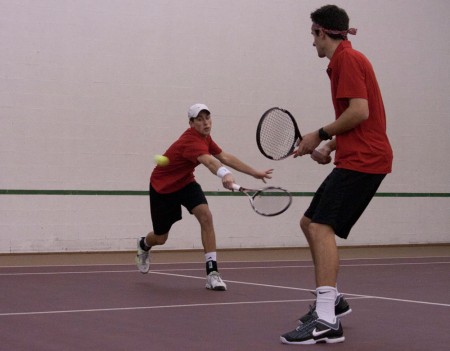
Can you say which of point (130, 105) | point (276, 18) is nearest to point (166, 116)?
point (130, 105)

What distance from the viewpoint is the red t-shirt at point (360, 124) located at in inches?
187

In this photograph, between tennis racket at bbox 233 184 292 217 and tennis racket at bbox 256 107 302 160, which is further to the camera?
tennis racket at bbox 233 184 292 217

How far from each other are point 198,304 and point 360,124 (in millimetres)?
2195

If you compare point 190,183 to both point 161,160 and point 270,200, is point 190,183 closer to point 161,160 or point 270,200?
point 161,160

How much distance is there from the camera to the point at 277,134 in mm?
5445

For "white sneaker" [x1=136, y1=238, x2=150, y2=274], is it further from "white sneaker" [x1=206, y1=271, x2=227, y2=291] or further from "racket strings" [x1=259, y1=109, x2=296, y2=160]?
"racket strings" [x1=259, y1=109, x2=296, y2=160]

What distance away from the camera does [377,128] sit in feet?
15.9

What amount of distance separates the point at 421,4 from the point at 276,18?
2.79 metres

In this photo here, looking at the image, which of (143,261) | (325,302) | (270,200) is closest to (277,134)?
(270,200)

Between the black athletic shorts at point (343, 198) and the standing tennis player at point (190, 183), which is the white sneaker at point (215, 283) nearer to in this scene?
the standing tennis player at point (190, 183)

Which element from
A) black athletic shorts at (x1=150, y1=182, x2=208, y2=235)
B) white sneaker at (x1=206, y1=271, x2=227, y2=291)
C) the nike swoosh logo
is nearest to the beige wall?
black athletic shorts at (x1=150, y1=182, x2=208, y2=235)

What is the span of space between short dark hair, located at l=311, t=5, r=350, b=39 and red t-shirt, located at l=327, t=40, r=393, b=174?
0.44 feet

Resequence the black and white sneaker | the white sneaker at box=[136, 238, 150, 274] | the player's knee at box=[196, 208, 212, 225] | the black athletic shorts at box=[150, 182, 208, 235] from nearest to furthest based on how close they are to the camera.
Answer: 1. the black and white sneaker
2. the player's knee at box=[196, 208, 212, 225]
3. the black athletic shorts at box=[150, 182, 208, 235]
4. the white sneaker at box=[136, 238, 150, 274]

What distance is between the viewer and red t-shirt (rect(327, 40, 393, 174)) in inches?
187
